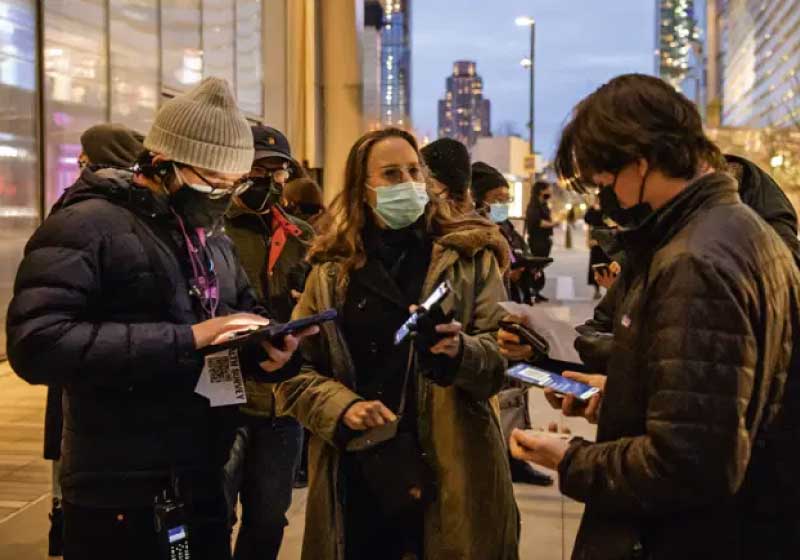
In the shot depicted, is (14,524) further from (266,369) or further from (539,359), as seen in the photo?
(539,359)

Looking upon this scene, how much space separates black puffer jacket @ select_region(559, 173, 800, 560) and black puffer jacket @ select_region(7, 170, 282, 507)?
1160mm

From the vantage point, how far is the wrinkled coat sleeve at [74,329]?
247 centimetres

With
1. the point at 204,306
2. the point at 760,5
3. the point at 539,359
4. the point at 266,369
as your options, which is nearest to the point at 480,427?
the point at 539,359

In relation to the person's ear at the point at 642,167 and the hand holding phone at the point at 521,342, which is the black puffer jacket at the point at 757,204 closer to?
the hand holding phone at the point at 521,342

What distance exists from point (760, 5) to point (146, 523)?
139452mm

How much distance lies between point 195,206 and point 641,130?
4.74ft

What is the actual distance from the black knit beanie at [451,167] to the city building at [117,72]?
753 centimetres

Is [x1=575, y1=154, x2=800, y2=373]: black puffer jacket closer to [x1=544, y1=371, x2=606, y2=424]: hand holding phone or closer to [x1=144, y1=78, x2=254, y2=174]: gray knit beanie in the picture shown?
[x1=544, y1=371, x2=606, y2=424]: hand holding phone

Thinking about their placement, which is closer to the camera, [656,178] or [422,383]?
[656,178]

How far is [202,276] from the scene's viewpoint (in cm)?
291

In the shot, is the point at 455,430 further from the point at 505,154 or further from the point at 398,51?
the point at 398,51

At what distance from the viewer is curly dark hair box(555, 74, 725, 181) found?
202 cm

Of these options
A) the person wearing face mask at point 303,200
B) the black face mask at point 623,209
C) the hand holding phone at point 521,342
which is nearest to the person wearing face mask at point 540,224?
the person wearing face mask at point 303,200

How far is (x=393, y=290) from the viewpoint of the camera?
3277 mm
